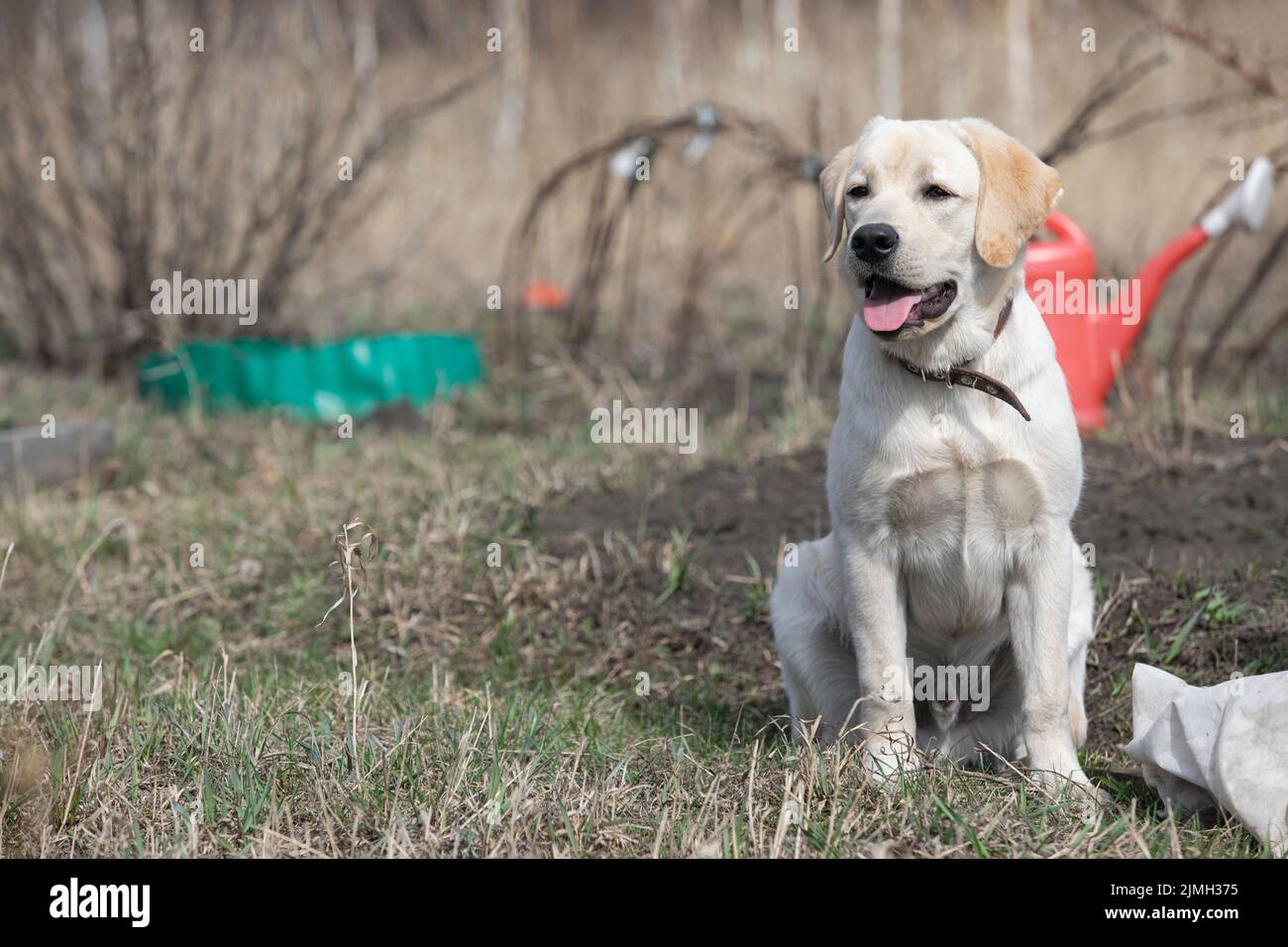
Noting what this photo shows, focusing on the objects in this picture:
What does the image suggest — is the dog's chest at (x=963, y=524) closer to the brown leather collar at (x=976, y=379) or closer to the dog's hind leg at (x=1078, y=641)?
the brown leather collar at (x=976, y=379)

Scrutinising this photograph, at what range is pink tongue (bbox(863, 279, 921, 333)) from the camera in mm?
2648

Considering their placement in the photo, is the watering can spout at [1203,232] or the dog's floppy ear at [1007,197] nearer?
the dog's floppy ear at [1007,197]

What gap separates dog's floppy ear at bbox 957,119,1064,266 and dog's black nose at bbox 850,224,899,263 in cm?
18

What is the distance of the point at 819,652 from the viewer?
304cm

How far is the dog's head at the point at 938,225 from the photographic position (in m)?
2.64

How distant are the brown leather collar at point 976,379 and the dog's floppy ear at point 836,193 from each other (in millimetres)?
315

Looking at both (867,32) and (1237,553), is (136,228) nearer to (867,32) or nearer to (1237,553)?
(1237,553)

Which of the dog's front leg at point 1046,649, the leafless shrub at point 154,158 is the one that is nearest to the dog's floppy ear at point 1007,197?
the dog's front leg at point 1046,649

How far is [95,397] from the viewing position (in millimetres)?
6340

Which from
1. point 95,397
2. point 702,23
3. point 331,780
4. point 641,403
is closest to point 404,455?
point 641,403

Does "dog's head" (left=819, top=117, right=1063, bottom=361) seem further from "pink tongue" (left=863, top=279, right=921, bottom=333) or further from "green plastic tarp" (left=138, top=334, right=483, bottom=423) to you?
"green plastic tarp" (left=138, top=334, right=483, bottom=423)
